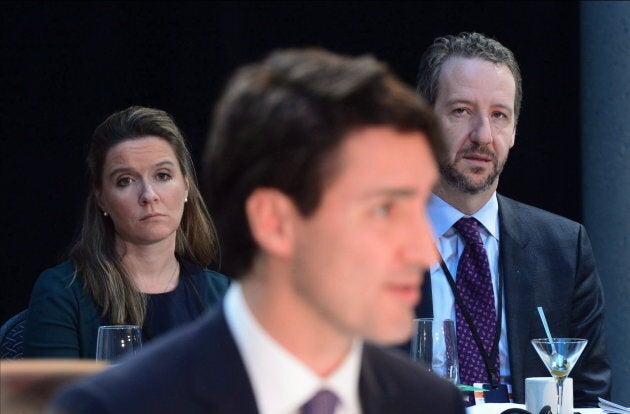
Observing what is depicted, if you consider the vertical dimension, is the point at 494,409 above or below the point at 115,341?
below

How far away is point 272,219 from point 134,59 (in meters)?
3.18

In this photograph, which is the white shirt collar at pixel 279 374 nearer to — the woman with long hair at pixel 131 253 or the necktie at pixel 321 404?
the necktie at pixel 321 404

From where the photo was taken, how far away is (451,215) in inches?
123

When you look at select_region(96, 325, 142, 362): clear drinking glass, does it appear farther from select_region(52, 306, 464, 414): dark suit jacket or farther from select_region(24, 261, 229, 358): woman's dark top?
select_region(52, 306, 464, 414): dark suit jacket

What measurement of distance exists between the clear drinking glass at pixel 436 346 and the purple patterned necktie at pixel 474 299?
0.36 metres

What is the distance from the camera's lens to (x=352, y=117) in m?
1.05

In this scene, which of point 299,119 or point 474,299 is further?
point 474,299

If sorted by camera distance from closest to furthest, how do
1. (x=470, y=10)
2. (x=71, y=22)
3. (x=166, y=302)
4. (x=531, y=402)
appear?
1. (x=531, y=402)
2. (x=166, y=302)
3. (x=71, y=22)
4. (x=470, y=10)

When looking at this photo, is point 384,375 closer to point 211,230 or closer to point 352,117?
point 352,117

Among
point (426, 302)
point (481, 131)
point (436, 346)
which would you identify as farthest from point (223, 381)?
point (481, 131)

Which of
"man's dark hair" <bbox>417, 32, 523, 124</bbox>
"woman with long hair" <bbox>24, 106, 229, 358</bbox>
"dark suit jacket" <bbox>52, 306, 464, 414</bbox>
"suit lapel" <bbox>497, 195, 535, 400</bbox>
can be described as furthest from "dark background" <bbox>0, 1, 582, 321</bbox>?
"dark suit jacket" <bbox>52, 306, 464, 414</bbox>

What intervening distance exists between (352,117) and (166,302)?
7.60 feet

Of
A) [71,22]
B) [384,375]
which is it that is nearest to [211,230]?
[71,22]

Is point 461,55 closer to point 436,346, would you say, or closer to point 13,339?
point 436,346
